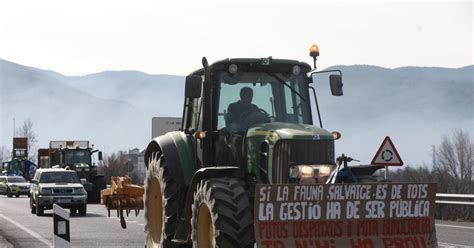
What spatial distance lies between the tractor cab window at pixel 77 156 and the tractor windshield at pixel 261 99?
1272 inches

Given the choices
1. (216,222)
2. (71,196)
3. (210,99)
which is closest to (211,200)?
(216,222)

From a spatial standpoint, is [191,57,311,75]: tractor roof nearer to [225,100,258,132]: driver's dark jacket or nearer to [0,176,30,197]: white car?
[225,100,258,132]: driver's dark jacket

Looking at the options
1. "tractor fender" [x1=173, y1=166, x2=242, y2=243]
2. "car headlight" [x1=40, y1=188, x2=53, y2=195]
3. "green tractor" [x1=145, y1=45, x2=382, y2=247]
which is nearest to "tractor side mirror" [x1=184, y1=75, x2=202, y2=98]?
"green tractor" [x1=145, y1=45, x2=382, y2=247]

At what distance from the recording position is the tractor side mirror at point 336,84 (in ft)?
38.5

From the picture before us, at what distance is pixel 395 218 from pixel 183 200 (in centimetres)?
326

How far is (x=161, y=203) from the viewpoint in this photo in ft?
43.4

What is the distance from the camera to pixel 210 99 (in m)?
11.7

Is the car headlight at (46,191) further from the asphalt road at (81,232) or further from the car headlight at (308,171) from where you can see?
the car headlight at (308,171)

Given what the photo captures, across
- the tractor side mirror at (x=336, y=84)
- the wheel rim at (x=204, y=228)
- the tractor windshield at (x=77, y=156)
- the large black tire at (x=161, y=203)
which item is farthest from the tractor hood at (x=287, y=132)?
the tractor windshield at (x=77, y=156)

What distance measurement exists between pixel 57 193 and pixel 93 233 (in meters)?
9.94

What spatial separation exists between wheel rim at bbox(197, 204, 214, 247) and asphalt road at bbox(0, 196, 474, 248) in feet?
22.3

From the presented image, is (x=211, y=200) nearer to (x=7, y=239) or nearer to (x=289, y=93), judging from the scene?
(x=289, y=93)

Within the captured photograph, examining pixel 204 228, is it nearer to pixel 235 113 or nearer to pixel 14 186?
pixel 235 113

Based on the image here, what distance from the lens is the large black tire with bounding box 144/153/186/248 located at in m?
12.0
